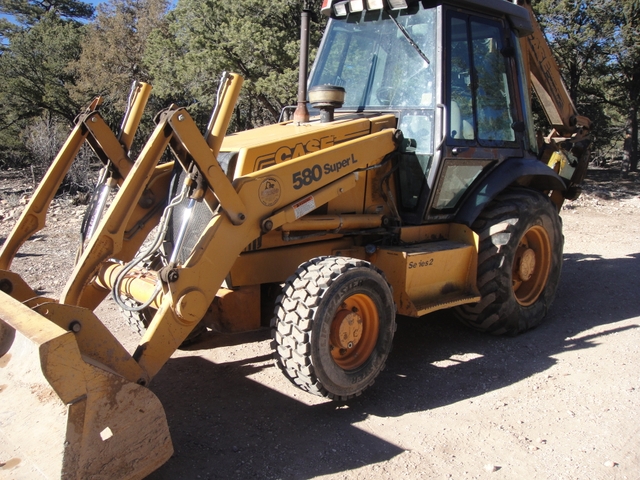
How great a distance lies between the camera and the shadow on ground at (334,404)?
127 inches

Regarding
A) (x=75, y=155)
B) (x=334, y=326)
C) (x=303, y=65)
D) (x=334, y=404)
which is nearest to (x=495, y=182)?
(x=303, y=65)

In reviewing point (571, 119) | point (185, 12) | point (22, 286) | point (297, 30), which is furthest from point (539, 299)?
point (185, 12)

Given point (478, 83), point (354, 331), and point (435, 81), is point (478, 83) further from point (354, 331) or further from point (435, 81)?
point (354, 331)

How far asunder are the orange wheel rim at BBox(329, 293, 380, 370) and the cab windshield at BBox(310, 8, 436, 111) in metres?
1.79

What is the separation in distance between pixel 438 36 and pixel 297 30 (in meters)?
12.1

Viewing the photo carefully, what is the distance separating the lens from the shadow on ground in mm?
3227

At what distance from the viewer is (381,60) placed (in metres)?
4.88

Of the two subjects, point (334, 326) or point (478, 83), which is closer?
point (334, 326)

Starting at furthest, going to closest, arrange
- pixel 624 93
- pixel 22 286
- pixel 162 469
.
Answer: pixel 624 93, pixel 22 286, pixel 162 469

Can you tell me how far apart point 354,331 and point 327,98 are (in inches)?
69.9

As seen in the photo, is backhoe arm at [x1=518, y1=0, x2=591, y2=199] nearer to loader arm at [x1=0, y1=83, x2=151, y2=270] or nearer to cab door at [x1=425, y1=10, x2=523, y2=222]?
cab door at [x1=425, y1=10, x2=523, y2=222]

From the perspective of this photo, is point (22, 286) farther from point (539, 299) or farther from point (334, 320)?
point (539, 299)

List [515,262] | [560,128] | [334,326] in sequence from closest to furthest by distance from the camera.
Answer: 1. [334,326]
2. [515,262]
3. [560,128]

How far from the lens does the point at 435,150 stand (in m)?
4.55
